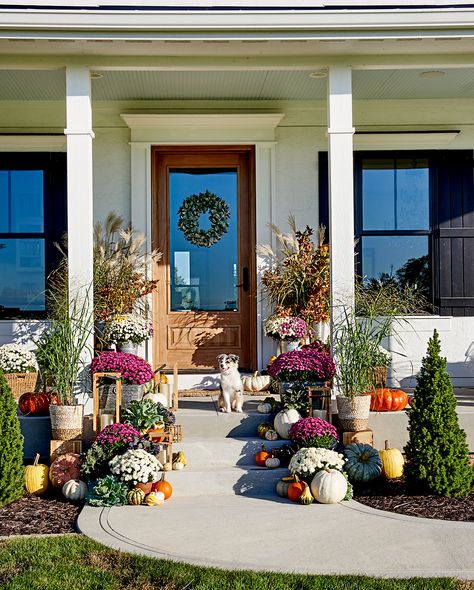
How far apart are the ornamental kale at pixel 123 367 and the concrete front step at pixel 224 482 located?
894mm

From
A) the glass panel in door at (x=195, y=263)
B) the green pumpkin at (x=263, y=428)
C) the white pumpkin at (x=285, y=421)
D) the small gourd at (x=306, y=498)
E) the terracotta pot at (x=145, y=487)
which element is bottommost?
the small gourd at (x=306, y=498)

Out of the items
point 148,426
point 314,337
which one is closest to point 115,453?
point 148,426

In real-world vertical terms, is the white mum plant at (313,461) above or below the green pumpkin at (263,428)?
below

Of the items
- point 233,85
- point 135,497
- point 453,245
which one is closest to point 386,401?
point 135,497

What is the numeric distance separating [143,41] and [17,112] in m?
2.72

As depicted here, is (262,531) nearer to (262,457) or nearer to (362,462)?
(262,457)

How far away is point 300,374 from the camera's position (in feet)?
20.2

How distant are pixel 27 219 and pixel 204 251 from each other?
208cm

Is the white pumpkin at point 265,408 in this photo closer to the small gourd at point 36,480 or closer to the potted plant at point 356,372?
the potted plant at point 356,372

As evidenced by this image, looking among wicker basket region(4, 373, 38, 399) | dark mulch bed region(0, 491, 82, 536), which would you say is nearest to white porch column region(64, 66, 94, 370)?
wicker basket region(4, 373, 38, 399)

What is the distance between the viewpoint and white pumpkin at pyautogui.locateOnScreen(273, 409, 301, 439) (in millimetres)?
5887

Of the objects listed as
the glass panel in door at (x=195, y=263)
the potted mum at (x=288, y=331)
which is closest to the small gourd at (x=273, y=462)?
the potted mum at (x=288, y=331)

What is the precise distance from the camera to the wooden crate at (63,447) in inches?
225

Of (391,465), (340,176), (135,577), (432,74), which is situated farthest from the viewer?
(432,74)
